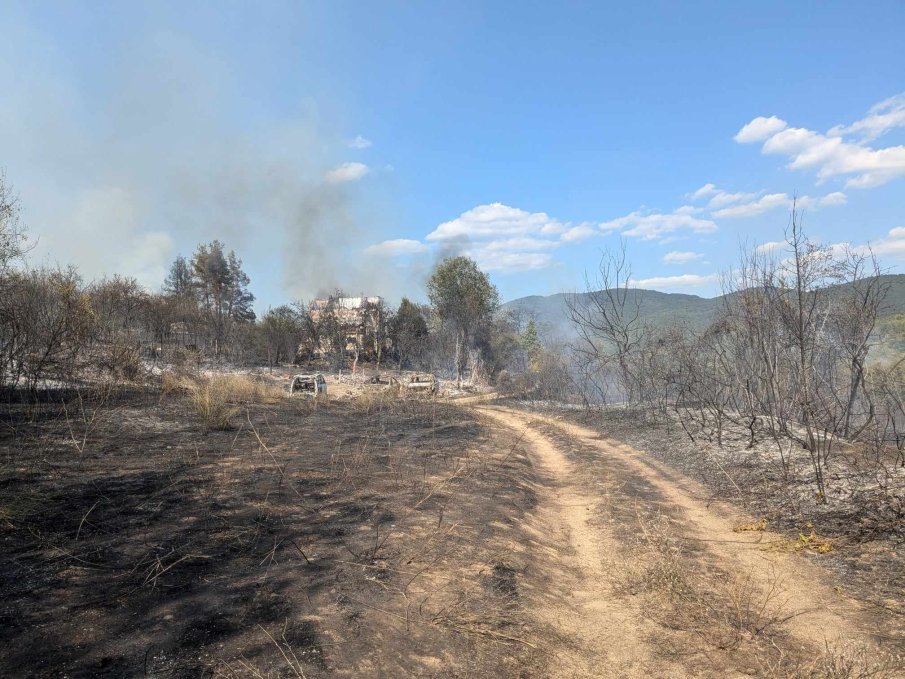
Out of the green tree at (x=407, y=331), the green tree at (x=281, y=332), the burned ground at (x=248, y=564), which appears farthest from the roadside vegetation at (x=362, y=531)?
the green tree at (x=407, y=331)

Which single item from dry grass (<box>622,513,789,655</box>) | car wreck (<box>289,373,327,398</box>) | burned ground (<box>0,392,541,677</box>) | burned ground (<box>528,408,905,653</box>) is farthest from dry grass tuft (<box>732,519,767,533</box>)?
car wreck (<box>289,373,327,398</box>)

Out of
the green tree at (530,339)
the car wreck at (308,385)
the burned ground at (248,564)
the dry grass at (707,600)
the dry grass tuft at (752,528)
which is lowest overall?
the dry grass tuft at (752,528)

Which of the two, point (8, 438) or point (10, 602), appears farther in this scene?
point (8, 438)

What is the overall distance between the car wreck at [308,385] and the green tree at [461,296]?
61.8ft

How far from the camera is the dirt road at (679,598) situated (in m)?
4.03

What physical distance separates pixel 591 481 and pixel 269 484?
6087 mm

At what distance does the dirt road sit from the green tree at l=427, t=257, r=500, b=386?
33414 millimetres

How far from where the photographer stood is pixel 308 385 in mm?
23969

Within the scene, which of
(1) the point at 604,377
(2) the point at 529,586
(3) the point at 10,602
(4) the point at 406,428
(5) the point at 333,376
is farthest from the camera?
(5) the point at 333,376

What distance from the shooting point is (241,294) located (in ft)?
163

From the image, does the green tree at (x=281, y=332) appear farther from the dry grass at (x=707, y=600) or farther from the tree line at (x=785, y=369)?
the dry grass at (x=707, y=600)

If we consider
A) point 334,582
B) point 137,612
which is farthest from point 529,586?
point 137,612

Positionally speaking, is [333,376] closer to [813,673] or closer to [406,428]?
[406,428]

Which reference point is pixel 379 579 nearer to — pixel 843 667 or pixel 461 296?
pixel 843 667
